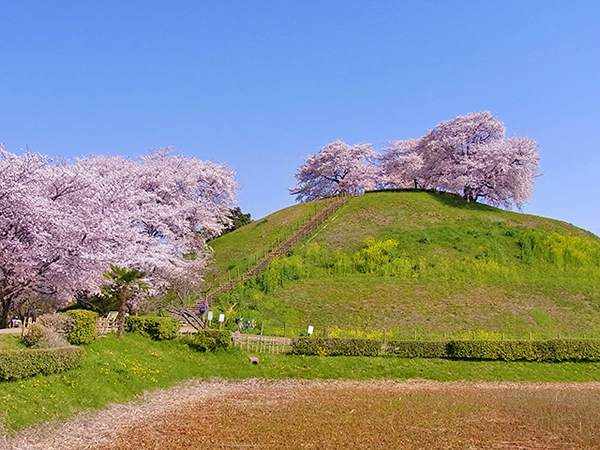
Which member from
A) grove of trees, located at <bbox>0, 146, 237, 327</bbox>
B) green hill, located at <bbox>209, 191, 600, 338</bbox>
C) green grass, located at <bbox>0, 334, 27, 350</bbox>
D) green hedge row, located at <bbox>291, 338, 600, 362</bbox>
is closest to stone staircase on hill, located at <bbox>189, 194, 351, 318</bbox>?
green hill, located at <bbox>209, 191, 600, 338</bbox>

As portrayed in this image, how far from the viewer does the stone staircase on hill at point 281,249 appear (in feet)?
149

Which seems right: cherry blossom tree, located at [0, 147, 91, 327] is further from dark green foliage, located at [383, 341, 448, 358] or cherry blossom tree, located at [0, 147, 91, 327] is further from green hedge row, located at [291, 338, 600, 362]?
dark green foliage, located at [383, 341, 448, 358]

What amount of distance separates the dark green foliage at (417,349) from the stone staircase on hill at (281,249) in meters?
16.4

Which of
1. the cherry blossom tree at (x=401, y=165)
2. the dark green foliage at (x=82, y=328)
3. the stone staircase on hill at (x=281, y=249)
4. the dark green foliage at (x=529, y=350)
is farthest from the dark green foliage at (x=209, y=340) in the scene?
the cherry blossom tree at (x=401, y=165)

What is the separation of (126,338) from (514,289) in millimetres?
33084

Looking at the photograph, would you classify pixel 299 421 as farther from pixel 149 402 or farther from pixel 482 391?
pixel 482 391

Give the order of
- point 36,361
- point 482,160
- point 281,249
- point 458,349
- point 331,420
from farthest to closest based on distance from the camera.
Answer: point 482,160 → point 281,249 → point 458,349 → point 331,420 → point 36,361

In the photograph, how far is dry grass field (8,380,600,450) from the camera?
14891 millimetres

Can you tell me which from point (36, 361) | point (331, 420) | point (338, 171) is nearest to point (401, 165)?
point (338, 171)

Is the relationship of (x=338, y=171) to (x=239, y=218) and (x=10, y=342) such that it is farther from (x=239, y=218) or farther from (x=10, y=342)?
(x=10, y=342)

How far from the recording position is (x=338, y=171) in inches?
3659

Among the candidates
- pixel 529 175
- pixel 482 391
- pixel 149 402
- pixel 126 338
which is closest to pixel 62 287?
pixel 126 338

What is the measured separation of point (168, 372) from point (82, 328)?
14.1ft

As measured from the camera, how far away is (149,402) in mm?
20344
